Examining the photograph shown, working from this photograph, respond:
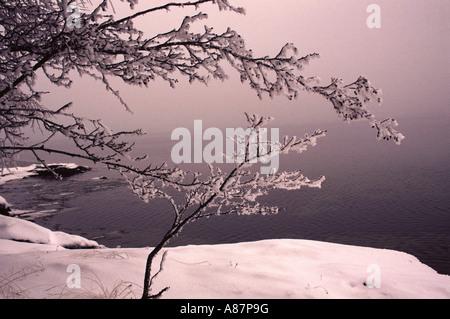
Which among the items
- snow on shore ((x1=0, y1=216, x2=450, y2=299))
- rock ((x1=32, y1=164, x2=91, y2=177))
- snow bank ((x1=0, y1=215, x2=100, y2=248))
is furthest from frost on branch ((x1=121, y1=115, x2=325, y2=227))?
rock ((x1=32, y1=164, x2=91, y2=177))

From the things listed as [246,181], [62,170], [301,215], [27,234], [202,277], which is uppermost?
[246,181]

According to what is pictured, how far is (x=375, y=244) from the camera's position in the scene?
70.5ft

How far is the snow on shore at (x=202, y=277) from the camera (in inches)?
151

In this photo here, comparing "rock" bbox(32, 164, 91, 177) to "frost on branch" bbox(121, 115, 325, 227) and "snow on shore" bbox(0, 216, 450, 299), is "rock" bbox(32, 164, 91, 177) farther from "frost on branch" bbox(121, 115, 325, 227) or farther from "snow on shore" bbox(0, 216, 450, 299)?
"frost on branch" bbox(121, 115, 325, 227)

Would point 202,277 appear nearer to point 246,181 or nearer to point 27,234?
point 246,181

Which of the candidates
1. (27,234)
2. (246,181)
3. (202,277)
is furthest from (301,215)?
(246,181)

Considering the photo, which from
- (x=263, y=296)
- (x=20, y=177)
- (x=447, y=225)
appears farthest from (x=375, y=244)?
(x=20, y=177)

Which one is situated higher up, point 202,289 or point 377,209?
point 202,289

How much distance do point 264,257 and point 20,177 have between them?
5122 cm

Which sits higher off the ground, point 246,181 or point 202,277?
point 246,181

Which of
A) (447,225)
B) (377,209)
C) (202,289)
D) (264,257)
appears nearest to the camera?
(202,289)

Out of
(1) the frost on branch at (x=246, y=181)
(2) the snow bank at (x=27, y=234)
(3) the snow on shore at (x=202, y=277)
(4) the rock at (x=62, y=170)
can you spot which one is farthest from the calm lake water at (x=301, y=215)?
(1) the frost on branch at (x=246, y=181)

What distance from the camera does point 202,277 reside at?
460 cm
